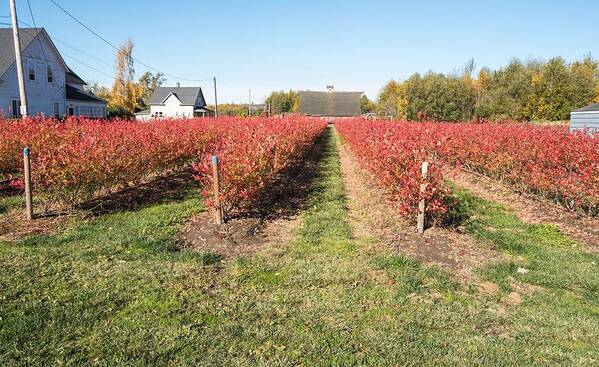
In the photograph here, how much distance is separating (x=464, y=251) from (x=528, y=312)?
176cm

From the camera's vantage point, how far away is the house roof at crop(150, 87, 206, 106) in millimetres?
58750

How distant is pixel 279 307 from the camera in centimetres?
419

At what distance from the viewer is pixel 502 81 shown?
162 ft

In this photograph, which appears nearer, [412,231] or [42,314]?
[42,314]

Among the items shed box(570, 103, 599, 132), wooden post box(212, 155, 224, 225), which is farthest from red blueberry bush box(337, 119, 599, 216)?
shed box(570, 103, 599, 132)

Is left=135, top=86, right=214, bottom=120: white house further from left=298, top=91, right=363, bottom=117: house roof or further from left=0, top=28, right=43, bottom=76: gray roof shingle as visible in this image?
left=0, top=28, right=43, bottom=76: gray roof shingle

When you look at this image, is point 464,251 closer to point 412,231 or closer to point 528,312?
point 412,231

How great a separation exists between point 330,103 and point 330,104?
33 cm

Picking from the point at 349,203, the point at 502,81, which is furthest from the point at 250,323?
the point at 502,81

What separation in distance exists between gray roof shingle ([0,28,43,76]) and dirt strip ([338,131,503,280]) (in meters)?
28.7

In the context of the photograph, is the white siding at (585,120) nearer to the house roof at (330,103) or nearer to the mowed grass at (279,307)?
the mowed grass at (279,307)

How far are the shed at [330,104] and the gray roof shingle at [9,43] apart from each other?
1847 inches

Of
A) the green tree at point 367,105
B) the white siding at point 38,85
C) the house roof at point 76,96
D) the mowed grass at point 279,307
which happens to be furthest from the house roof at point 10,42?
the green tree at point 367,105

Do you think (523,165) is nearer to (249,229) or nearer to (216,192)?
(249,229)
